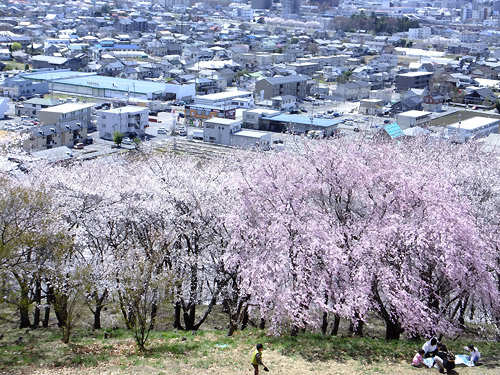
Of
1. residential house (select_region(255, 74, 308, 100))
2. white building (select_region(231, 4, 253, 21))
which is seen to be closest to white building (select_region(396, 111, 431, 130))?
residential house (select_region(255, 74, 308, 100))

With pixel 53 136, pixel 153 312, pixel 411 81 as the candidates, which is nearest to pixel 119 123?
pixel 53 136

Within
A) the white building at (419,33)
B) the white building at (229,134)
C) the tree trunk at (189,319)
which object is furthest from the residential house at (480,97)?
the white building at (419,33)

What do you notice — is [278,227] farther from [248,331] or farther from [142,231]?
[142,231]

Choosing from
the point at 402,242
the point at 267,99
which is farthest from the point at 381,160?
the point at 267,99

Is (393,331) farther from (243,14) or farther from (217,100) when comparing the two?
(243,14)

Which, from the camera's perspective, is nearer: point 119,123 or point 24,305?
point 24,305

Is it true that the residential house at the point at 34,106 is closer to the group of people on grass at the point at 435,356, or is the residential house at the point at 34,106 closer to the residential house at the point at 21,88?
the residential house at the point at 21,88
